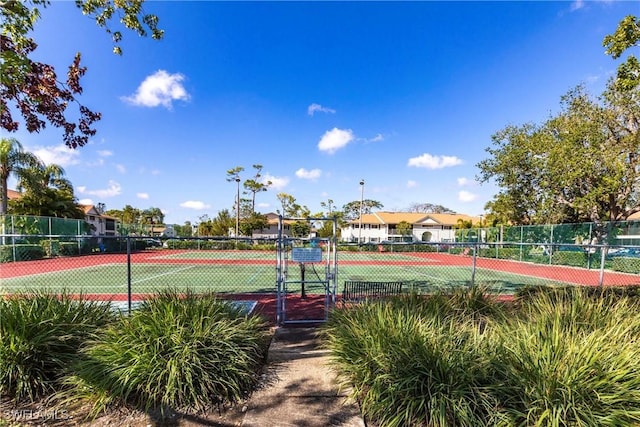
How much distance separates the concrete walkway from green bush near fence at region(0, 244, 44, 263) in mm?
20652

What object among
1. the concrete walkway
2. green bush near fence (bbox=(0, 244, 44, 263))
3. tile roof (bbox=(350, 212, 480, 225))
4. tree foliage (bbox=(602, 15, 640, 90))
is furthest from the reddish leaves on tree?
tile roof (bbox=(350, 212, 480, 225))

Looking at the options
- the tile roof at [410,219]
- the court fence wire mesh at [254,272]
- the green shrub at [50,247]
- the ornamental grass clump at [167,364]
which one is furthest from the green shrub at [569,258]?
the tile roof at [410,219]

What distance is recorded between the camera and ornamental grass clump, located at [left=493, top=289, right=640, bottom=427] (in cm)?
268

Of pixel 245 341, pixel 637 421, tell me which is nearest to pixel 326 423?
pixel 245 341

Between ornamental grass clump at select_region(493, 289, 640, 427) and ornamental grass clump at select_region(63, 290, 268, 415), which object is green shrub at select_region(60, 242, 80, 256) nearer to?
ornamental grass clump at select_region(63, 290, 268, 415)

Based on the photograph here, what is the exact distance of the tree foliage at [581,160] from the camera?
17.0 metres

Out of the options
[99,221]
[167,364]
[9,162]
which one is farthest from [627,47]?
[99,221]

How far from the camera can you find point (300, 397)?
11.5 feet

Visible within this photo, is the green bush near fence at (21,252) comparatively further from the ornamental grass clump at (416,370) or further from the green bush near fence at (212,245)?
the ornamental grass clump at (416,370)

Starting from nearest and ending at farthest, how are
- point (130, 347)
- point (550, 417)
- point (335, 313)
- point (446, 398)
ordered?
1. point (550, 417)
2. point (446, 398)
3. point (130, 347)
4. point (335, 313)

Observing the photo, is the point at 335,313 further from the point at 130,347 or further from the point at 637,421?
the point at 637,421

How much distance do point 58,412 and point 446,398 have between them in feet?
13.2

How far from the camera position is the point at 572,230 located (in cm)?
1984

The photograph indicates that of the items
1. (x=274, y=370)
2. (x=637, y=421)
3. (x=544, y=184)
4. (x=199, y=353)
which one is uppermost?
(x=544, y=184)
